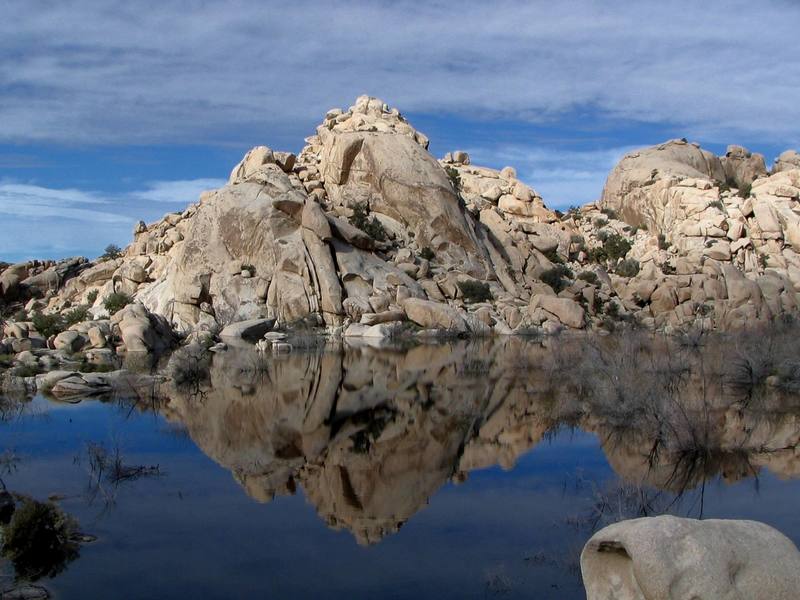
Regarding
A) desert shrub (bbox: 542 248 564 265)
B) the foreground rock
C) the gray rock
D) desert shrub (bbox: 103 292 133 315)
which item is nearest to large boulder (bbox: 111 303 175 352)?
the gray rock

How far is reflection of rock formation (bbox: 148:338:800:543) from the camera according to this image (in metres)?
12.3

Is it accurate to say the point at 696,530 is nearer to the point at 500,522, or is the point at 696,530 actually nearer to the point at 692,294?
the point at 500,522

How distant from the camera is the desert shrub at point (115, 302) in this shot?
44.0m

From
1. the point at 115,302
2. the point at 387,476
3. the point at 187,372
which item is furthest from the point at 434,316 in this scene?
the point at 387,476

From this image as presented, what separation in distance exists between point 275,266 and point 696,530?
3607 centimetres

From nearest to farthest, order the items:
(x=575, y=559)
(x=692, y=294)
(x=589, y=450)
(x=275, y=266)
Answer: (x=575, y=559) < (x=589, y=450) < (x=275, y=266) < (x=692, y=294)

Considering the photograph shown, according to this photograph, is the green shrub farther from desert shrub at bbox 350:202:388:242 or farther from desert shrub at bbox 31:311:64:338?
desert shrub at bbox 31:311:64:338

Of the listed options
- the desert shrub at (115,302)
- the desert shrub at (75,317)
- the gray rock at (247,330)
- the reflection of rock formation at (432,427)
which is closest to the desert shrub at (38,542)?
the reflection of rock formation at (432,427)

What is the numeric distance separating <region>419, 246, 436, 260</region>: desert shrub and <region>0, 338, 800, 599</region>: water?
2435 centimetres

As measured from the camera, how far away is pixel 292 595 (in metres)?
8.19

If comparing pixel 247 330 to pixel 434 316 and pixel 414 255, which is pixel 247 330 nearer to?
pixel 434 316

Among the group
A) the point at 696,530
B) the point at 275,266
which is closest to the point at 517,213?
A: the point at 275,266

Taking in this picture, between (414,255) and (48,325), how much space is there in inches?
743

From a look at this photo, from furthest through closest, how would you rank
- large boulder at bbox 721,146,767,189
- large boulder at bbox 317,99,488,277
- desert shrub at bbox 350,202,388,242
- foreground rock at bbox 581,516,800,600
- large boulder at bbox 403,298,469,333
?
large boulder at bbox 721,146,767,189 → large boulder at bbox 317,99,488,277 → desert shrub at bbox 350,202,388,242 → large boulder at bbox 403,298,469,333 → foreground rock at bbox 581,516,800,600
